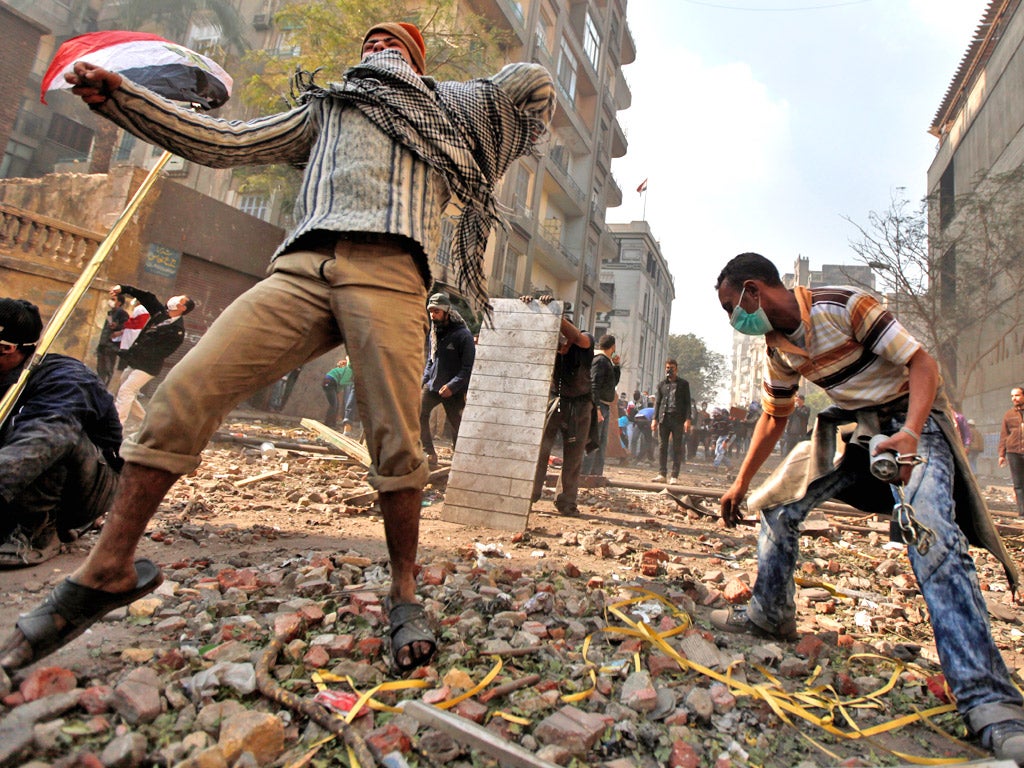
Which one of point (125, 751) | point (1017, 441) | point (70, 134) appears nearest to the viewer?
point (125, 751)

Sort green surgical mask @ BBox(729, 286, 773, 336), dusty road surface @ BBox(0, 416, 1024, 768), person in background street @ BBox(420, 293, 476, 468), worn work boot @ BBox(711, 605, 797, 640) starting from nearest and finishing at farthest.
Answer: dusty road surface @ BBox(0, 416, 1024, 768) < green surgical mask @ BBox(729, 286, 773, 336) < worn work boot @ BBox(711, 605, 797, 640) < person in background street @ BBox(420, 293, 476, 468)

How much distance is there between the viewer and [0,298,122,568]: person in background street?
2.76 metres

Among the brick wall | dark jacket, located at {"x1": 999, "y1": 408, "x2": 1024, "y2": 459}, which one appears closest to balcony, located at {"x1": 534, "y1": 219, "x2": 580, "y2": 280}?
the brick wall

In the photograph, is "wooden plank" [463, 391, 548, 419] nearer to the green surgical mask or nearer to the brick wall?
the green surgical mask

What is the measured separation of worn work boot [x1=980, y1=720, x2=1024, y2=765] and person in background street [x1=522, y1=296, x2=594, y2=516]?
4.44 m

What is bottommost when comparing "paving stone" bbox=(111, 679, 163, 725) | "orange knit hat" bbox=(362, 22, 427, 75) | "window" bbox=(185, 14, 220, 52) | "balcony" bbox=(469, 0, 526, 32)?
"paving stone" bbox=(111, 679, 163, 725)

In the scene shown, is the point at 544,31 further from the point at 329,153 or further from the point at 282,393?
the point at 329,153

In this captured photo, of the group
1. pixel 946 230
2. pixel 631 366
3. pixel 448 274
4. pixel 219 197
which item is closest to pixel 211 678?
pixel 448 274

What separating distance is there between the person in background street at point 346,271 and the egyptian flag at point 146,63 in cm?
226

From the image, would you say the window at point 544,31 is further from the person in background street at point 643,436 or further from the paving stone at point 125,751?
the paving stone at point 125,751

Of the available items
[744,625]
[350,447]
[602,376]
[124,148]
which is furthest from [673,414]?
[124,148]

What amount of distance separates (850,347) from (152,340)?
24.8 ft

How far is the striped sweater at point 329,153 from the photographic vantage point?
195 centimetres

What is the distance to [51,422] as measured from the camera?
2.84 meters
